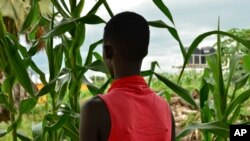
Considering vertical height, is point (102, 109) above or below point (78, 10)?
below

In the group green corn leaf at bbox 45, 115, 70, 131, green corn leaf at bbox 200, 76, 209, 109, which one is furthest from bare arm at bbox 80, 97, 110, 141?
green corn leaf at bbox 200, 76, 209, 109

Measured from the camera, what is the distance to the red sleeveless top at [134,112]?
78 centimetres

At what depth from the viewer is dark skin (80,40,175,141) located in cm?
78

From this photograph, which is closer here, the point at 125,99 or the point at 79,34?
the point at 125,99

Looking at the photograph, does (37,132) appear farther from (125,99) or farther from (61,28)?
(125,99)

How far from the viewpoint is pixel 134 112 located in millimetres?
804

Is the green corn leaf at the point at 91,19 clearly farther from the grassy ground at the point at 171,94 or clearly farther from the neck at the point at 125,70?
the grassy ground at the point at 171,94

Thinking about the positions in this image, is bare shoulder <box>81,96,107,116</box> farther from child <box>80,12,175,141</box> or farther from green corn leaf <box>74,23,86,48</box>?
green corn leaf <box>74,23,86,48</box>

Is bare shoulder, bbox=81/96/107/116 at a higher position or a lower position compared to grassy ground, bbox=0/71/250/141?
higher

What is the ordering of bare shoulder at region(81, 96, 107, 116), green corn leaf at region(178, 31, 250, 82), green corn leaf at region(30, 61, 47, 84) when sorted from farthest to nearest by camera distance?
green corn leaf at region(30, 61, 47, 84) < green corn leaf at region(178, 31, 250, 82) < bare shoulder at region(81, 96, 107, 116)

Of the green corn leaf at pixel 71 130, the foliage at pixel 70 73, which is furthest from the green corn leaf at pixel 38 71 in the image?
the green corn leaf at pixel 71 130

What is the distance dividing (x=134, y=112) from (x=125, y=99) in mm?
24

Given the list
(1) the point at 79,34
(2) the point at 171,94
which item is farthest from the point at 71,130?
(2) the point at 171,94

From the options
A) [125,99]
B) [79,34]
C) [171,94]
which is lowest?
[171,94]
